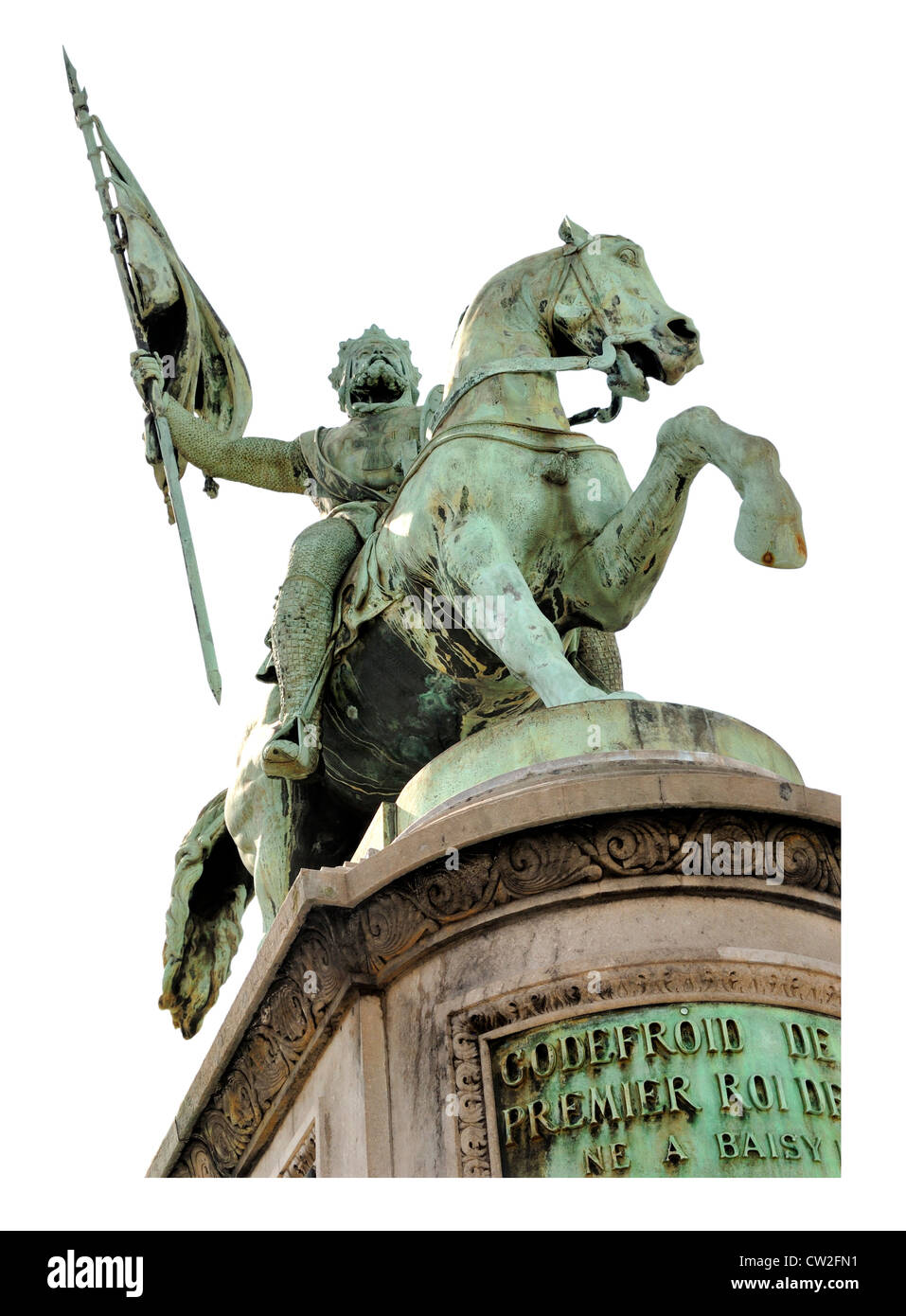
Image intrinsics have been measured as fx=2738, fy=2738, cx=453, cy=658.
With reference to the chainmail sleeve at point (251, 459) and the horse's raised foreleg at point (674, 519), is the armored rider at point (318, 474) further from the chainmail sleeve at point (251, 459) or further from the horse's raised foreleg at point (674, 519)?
the horse's raised foreleg at point (674, 519)

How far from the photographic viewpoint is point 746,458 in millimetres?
12547

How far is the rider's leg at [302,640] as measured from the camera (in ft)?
46.3

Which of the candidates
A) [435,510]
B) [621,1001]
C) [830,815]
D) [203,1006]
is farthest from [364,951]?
[203,1006]

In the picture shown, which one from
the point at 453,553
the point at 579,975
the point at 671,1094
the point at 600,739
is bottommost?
the point at 671,1094

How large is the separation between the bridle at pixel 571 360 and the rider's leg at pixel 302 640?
914mm

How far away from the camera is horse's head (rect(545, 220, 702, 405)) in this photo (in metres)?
13.6

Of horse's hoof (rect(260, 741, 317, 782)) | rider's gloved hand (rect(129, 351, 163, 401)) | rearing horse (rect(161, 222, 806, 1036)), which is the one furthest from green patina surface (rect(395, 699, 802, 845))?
rider's gloved hand (rect(129, 351, 163, 401))

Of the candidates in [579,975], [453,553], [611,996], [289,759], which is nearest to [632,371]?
[453,553]

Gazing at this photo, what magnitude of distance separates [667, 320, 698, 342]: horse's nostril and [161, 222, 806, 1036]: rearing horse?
0.01 meters

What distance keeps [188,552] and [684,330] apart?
10.2 feet

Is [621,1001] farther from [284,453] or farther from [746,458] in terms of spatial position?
[284,453]

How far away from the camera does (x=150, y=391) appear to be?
51.8 ft
